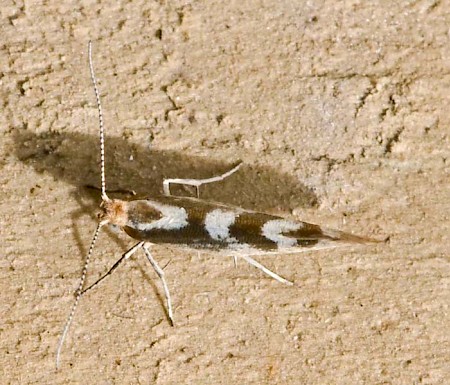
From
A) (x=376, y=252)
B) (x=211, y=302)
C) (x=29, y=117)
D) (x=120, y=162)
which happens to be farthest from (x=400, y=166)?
(x=29, y=117)

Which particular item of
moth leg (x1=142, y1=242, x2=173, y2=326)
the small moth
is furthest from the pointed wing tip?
moth leg (x1=142, y1=242, x2=173, y2=326)

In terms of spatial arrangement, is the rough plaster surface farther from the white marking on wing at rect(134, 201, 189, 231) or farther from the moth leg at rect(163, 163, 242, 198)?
the white marking on wing at rect(134, 201, 189, 231)

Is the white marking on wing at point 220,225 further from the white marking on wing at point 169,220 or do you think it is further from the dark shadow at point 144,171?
the dark shadow at point 144,171

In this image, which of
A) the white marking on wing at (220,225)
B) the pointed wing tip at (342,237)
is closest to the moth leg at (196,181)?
the white marking on wing at (220,225)

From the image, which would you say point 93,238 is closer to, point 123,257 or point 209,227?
point 123,257

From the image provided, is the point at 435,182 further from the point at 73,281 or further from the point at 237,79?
A: the point at 73,281

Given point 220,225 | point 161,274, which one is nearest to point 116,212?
point 161,274
